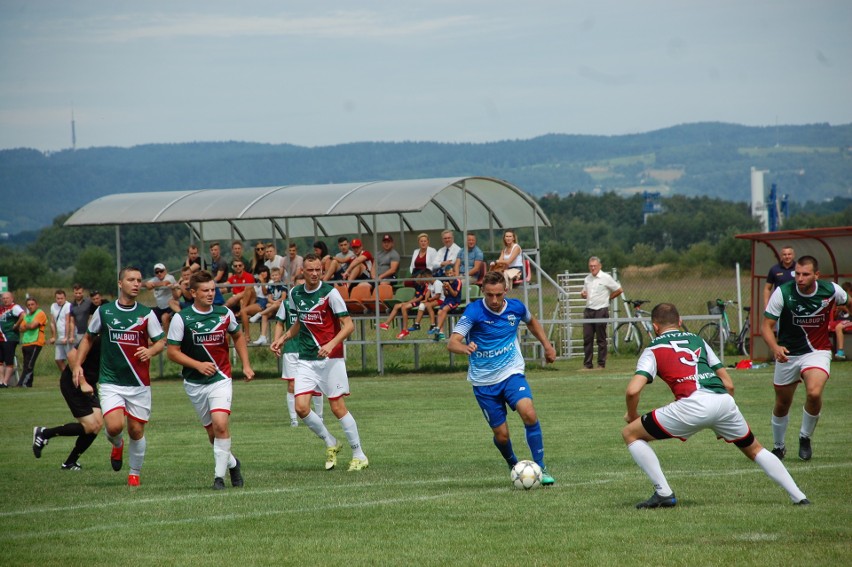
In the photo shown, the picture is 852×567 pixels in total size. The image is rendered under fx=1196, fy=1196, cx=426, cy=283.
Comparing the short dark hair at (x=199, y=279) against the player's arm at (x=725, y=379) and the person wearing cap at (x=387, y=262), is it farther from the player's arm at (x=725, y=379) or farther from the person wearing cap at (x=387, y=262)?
the person wearing cap at (x=387, y=262)

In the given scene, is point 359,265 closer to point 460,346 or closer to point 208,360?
point 208,360

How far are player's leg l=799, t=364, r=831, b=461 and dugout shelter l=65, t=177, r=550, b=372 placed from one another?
13743mm

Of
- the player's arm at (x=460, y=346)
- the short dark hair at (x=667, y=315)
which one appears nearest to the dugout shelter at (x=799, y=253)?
the player's arm at (x=460, y=346)

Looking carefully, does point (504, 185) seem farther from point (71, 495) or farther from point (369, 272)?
point (71, 495)

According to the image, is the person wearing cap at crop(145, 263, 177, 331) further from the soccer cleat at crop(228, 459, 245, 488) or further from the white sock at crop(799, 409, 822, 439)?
the white sock at crop(799, 409, 822, 439)

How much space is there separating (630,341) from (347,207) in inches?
331

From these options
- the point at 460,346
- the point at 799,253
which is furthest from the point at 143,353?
the point at 799,253

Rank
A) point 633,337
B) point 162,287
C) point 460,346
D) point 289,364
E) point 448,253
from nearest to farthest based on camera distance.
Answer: point 460,346 < point 289,364 < point 448,253 < point 162,287 < point 633,337

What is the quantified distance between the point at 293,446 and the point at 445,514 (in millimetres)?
5989

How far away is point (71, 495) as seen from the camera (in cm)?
1101

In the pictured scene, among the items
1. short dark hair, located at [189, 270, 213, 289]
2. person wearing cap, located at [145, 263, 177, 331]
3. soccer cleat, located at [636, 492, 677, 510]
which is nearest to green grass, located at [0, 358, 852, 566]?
soccer cleat, located at [636, 492, 677, 510]

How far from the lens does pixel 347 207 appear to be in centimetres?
2575

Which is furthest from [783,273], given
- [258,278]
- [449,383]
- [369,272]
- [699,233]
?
[699,233]

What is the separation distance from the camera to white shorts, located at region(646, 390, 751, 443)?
8.66 m
